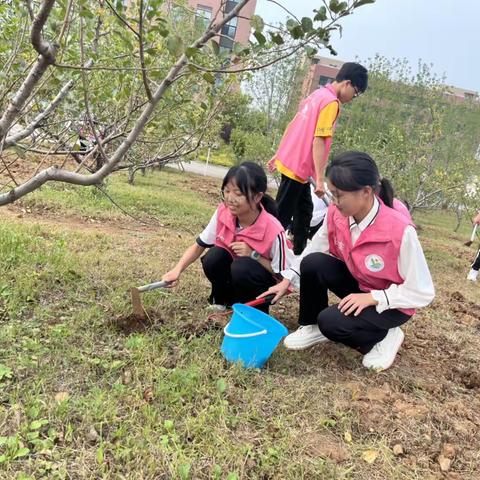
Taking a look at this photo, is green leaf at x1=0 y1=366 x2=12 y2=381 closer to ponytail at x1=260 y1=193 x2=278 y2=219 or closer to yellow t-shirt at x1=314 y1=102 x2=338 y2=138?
ponytail at x1=260 y1=193 x2=278 y2=219

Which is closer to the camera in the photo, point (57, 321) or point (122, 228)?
point (57, 321)

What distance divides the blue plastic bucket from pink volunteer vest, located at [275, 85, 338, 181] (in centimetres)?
147

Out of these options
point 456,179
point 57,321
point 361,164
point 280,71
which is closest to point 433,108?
point 456,179

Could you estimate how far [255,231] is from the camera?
8.23 ft

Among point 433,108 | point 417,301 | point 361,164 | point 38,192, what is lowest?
point 38,192

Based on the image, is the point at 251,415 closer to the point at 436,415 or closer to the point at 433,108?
the point at 436,415

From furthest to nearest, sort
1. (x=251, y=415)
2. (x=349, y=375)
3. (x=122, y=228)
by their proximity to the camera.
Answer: (x=122, y=228) → (x=349, y=375) → (x=251, y=415)

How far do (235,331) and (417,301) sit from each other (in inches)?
31.2

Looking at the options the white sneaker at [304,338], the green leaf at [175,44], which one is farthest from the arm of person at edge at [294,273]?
the green leaf at [175,44]

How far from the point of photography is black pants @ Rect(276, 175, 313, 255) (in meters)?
3.50

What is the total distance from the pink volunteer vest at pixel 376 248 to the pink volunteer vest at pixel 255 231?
1.00 ft

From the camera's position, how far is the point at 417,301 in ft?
6.98

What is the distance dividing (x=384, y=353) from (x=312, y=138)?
5.06 feet

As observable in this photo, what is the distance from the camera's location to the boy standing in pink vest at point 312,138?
318 centimetres
